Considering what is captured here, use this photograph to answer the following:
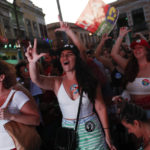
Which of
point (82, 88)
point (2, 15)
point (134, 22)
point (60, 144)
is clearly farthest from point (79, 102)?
point (134, 22)

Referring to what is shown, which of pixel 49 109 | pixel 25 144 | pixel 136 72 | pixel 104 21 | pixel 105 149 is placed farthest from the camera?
pixel 104 21

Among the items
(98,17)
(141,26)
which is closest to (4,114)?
(98,17)

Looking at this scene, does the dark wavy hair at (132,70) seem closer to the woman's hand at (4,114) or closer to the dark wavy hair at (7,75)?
the dark wavy hair at (7,75)

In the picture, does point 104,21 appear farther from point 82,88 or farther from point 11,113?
point 11,113

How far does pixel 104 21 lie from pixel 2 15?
18122mm

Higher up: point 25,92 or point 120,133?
point 25,92

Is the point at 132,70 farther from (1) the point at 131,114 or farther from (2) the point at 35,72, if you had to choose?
(2) the point at 35,72

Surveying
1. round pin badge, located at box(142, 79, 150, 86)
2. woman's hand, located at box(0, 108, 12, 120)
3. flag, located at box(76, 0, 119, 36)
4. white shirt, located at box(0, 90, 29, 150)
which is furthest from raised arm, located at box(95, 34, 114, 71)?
woman's hand, located at box(0, 108, 12, 120)

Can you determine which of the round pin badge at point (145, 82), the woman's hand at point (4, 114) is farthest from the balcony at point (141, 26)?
the woman's hand at point (4, 114)

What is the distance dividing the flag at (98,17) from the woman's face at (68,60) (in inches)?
64.4

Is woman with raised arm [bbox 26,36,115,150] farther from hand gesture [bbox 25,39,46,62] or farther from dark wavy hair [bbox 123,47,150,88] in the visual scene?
dark wavy hair [bbox 123,47,150,88]

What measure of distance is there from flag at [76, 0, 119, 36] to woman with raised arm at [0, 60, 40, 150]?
2.00 meters

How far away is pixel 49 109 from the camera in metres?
3.16

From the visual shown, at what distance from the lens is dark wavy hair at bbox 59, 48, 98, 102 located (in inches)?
73.8
